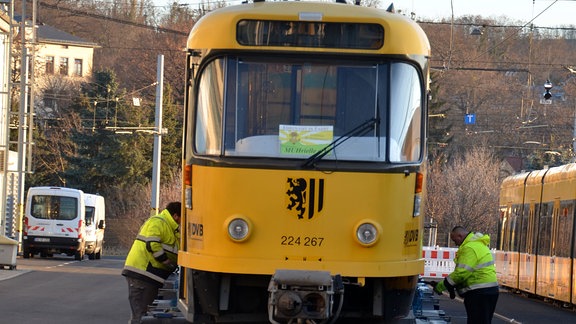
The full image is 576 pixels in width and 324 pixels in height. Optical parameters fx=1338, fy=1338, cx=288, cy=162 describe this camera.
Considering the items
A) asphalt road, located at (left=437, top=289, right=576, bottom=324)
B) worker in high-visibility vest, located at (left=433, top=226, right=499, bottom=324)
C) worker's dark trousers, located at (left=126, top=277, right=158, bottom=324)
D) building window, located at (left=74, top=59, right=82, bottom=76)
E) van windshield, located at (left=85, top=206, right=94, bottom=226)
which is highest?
building window, located at (left=74, top=59, right=82, bottom=76)

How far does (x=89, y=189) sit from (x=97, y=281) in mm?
45268

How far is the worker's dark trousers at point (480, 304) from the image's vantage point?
607 inches

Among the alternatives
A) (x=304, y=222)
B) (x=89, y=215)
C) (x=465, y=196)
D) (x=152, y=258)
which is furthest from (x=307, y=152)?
(x=465, y=196)

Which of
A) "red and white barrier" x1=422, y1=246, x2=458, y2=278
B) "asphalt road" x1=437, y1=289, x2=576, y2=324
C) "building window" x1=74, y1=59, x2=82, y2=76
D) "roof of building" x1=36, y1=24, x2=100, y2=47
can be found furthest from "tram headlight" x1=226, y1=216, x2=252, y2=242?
"building window" x1=74, y1=59, x2=82, y2=76

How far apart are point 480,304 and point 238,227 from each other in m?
4.35

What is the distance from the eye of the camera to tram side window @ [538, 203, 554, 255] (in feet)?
94.0

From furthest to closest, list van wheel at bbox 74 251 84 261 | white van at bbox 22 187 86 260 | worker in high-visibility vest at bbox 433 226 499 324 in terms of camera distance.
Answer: van wheel at bbox 74 251 84 261, white van at bbox 22 187 86 260, worker in high-visibility vest at bbox 433 226 499 324

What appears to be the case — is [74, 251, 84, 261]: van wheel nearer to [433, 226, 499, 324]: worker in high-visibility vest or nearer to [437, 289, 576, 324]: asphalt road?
[437, 289, 576, 324]: asphalt road

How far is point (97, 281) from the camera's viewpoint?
31266 millimetres

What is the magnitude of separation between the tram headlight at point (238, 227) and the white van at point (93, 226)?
34.7 m

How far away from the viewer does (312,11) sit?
488 inches

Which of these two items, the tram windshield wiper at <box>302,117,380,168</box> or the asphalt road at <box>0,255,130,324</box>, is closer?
the tram windshield wiper at <box>302,117,380,168</box>

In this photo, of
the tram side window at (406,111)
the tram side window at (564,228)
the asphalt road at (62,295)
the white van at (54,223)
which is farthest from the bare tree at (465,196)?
the tram side window at (406,111)

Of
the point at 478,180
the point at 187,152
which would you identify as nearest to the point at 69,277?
the point at 187,152
